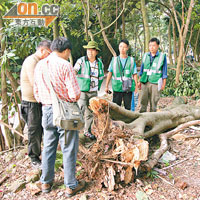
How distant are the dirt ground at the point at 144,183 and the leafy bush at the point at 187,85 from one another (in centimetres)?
562

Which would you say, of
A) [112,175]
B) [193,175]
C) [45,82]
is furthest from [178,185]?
[45,82]

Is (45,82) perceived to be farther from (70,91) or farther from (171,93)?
(171,93)

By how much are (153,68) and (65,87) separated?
118 inches

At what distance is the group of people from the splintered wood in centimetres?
31

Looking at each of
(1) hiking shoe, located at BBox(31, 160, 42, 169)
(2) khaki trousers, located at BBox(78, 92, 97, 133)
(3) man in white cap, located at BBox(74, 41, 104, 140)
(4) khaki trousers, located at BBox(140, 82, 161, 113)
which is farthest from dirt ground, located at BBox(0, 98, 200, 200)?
(4) khaki trousers, located at BBox(140, 82, 161, 113)

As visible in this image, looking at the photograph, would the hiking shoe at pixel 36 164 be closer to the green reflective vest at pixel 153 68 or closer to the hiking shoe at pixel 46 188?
the hiking shoe at pixel 46 188

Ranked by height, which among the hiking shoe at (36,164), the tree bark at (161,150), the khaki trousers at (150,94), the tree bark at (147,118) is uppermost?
the khaki trousers at (150,94)

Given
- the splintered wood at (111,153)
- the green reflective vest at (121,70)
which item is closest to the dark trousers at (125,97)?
the green reflective vest at (121,70)

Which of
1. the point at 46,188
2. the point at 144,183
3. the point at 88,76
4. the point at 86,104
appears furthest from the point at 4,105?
the point at 144,183

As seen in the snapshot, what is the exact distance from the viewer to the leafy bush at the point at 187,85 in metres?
9.18

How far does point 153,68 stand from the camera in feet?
16.6

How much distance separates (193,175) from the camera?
3281 millimetres

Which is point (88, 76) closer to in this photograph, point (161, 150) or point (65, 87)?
point (65, 87)

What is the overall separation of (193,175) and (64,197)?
6.42 ft
